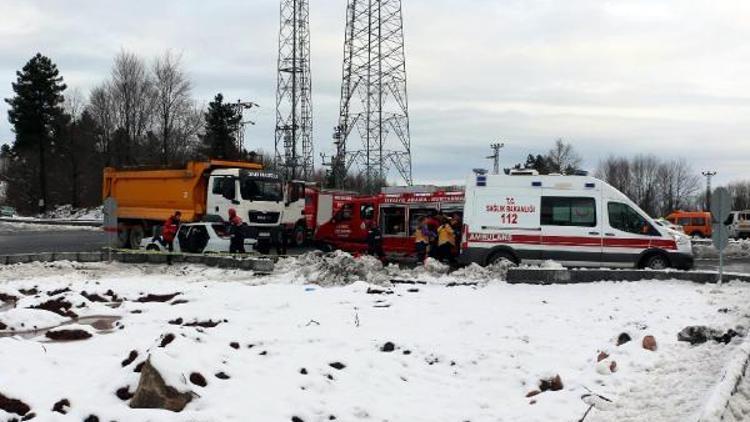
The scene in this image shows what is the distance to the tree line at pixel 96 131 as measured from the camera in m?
71.4

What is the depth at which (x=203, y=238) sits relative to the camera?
68.7ft

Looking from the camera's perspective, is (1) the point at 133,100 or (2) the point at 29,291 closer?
(2) the point at 29,291

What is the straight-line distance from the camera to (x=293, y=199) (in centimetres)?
2962

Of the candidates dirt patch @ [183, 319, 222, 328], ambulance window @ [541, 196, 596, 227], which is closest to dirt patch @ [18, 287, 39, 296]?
dirt patch @ [183, 319, 222, 328]

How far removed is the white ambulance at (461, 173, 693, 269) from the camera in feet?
55.4

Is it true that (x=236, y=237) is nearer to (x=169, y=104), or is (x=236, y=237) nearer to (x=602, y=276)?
(x=602, y=276)

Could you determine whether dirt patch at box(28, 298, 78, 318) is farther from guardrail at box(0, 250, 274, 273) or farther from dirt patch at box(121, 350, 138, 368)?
guardrail at box(0, 250, 274, 273)

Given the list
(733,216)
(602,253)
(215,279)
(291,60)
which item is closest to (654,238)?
(602,253)

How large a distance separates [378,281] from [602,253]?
5754mm

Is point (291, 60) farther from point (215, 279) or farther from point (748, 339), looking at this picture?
point (748, 339)

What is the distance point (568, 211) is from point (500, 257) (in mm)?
1999

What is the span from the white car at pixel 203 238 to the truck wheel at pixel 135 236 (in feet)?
21.9

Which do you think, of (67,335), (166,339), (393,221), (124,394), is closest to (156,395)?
(124,394)

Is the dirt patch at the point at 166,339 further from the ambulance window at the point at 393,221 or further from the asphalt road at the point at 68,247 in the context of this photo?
the asphalt road at the point at 68,247
